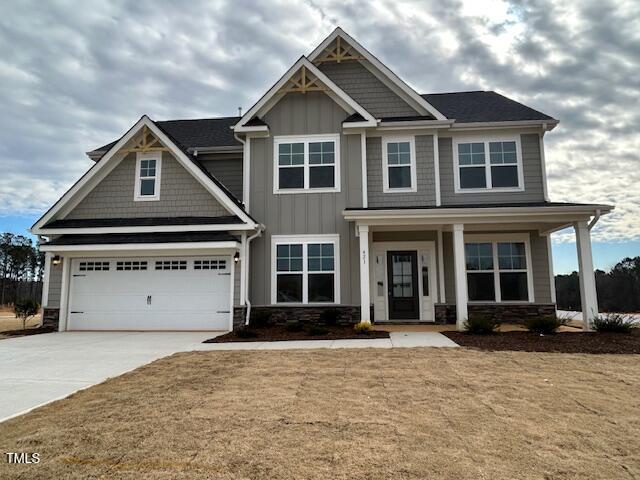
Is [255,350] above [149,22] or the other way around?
the other way around

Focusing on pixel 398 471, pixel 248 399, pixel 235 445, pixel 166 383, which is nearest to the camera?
pixel 398 471

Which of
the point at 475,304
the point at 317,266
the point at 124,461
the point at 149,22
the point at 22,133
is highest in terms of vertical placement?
the point at 149,22

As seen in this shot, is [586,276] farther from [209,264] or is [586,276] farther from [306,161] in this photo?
[209,264]

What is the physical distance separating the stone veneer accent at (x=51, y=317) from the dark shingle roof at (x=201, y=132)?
5881 mm

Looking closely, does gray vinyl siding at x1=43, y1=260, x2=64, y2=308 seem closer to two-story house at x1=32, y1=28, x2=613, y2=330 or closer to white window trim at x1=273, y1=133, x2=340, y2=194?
two-story house at x1=32, y1=28, x2=613, y2=330

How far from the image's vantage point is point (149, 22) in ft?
40.4

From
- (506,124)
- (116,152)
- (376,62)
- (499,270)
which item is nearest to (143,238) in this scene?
(116,152)

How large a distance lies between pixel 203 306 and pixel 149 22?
863 centimetres

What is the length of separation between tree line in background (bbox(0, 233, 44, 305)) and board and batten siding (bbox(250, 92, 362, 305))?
32.5 metres

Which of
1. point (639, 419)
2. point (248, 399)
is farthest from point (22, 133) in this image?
point (639, 419)

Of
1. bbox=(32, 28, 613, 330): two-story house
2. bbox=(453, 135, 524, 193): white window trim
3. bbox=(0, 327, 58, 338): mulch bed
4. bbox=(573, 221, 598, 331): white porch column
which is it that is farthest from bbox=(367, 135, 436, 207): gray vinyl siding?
bbox=(0, 327, 58, 338): mulch bed

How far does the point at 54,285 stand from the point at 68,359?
564cm

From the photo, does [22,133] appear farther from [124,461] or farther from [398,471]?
[398,471]

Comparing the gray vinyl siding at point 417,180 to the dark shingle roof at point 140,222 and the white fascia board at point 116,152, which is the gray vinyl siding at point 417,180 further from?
the white fascia board at point 116,152
